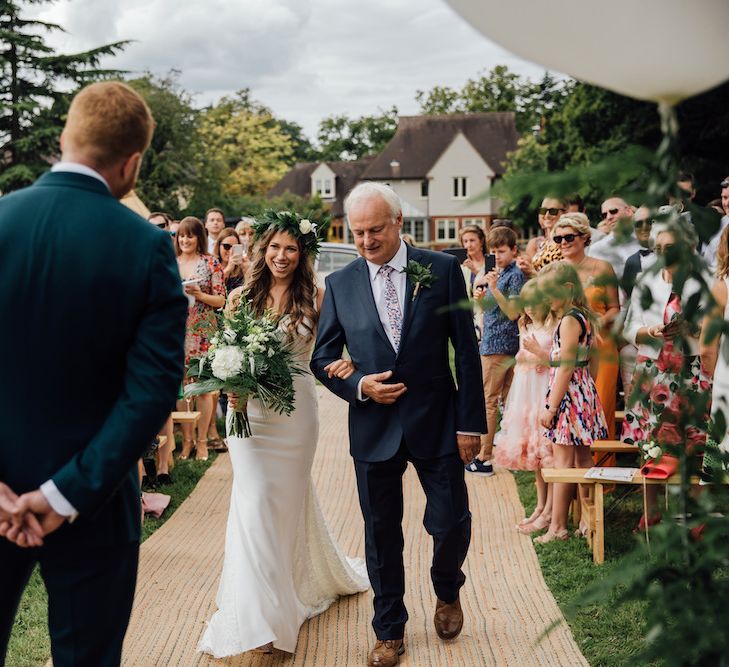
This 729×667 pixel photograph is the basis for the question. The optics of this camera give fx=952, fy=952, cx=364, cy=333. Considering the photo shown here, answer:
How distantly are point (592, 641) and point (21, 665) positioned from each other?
3118 millimetres

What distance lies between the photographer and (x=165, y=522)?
822 cm

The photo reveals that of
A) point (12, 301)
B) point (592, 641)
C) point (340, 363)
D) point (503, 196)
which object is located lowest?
point (592, 641)

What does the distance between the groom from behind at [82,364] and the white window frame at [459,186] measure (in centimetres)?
6098

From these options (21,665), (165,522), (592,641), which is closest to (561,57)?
(592,641)

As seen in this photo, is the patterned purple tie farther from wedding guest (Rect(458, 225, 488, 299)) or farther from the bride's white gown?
wedding guest (Rect(458, 225, 488, 299))

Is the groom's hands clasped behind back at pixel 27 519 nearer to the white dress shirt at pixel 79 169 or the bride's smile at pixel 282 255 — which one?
the white dress shirt at pixel 79 169

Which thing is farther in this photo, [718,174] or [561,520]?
[561,520]

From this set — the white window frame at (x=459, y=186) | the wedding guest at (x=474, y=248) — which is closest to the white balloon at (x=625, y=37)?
the wedding guest at (x=474, y=248)

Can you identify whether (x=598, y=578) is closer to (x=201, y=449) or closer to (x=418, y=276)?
(x=418, y=276)

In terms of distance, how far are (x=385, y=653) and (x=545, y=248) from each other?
3673 mm

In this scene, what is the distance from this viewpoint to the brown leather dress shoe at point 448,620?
5328 mm

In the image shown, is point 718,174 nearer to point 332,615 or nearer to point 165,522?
point 332,615

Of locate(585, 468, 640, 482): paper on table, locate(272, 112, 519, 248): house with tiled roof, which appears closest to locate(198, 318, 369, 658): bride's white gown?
locate(585, 468, 640, 482): paper on table

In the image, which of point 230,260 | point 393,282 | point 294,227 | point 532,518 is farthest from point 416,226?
point 393,282
